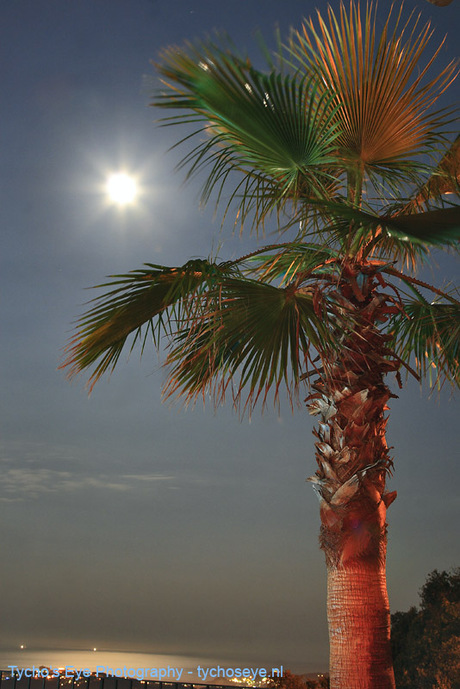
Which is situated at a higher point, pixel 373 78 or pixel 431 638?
pixel 373 78

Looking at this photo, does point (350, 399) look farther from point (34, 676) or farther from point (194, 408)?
point (34, 676)

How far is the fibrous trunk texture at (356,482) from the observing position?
4.55m

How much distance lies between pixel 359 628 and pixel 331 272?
2.71 m

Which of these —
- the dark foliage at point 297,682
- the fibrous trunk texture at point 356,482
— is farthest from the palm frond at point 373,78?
the dark foliage at point 297,682

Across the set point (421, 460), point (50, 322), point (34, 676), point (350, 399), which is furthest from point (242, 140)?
point (421, 460)

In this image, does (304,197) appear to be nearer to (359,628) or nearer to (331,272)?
(331,272)

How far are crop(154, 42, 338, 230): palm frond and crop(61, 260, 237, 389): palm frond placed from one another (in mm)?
701

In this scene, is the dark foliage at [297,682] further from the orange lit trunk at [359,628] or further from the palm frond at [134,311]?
the palm frond at [134,311]

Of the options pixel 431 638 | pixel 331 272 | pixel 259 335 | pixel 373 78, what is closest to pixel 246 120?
pixel 373 78

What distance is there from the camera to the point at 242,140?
459cm

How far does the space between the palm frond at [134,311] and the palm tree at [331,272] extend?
0.01m

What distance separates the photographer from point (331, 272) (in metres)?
5.21

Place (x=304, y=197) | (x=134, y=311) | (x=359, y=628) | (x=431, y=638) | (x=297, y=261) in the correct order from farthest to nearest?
(x=431, y=638) → (x=297, y=261) → (x=134, y=311) → (x=304, y=197) → (x=359, y=628)

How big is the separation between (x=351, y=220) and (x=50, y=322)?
7.65 metres
